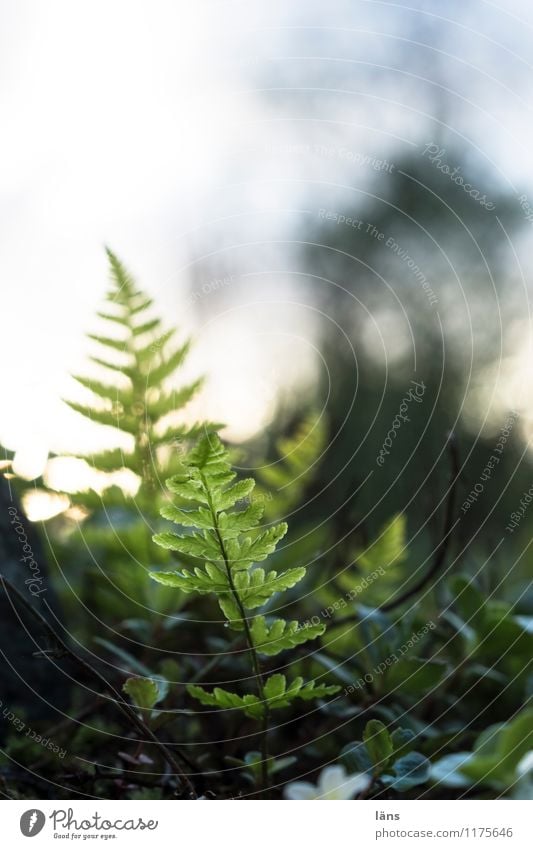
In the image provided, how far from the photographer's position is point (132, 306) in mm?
425

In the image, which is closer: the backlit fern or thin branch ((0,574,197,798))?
thin branch ((0,574,197,798))

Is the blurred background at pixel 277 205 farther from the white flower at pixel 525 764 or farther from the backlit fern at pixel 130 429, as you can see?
Answer: the white flower at pixel 525 764

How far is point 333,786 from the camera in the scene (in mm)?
323

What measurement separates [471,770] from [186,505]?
0.21 metres

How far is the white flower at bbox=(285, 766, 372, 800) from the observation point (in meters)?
0.32

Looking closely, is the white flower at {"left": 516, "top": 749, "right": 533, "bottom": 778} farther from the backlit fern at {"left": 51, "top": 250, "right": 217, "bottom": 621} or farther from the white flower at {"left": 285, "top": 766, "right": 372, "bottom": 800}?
the backlit fern at {"left": 51, "top": 250, "right": 217, "bottom": 621}

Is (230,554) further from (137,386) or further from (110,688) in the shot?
(137,386)

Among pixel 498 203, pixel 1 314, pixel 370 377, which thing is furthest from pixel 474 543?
pixel 1 314

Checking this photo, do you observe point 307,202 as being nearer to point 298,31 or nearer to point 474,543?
point 298,31
